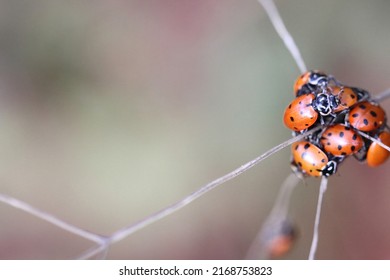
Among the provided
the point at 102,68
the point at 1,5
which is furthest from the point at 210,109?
the point at 1,5

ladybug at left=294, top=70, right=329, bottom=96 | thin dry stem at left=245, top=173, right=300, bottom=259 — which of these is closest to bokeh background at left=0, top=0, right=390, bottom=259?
thin dry stem at left=245, top=173, right=300, bottom=259

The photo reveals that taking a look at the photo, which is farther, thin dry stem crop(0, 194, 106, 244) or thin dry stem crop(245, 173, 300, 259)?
thin dry stem crop(245, 173, 300, 259)

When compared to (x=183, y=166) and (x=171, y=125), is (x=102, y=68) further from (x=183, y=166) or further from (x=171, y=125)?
(x=183, y=166)

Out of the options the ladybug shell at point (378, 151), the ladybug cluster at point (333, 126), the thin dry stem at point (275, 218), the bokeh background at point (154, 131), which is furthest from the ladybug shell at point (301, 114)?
the bokeh background at point (154, 131)

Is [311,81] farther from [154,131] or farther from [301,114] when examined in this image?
[154,131]

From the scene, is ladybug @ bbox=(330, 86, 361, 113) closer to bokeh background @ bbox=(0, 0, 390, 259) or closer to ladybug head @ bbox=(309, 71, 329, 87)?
ladybug head @ bbox=(309, 71, 329, 87)

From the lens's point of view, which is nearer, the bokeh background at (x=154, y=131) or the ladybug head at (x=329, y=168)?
the ladybug head at (x=329, y=168)

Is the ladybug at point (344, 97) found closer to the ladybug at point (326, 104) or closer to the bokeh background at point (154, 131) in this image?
the ladybug at point (326, 104)
